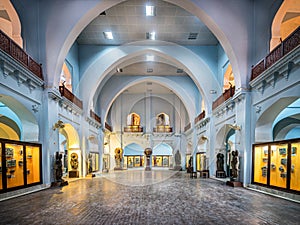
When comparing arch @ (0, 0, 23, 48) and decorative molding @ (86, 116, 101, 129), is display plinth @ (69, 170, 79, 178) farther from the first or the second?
arch @ (0, 0, 23, 48)

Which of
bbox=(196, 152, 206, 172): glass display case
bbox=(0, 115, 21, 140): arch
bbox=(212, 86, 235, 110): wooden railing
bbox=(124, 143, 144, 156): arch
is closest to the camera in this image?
bbox=(212, 86, 235, 110): wooden railing

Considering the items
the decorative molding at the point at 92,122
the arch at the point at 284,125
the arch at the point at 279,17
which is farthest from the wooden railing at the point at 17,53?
the arch at the point at 284,125

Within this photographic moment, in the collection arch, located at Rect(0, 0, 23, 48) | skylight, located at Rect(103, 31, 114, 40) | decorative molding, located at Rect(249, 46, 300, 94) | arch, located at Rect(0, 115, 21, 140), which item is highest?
skylight, located at Rect(103, 31, 114, 40)

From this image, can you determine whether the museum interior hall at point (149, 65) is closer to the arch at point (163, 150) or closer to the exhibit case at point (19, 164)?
the exhibit case at point (19, 164)

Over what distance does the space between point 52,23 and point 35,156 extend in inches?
214

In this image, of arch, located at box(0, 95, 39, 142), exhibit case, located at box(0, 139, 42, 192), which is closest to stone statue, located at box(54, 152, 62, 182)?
exhibit case, located at box(0, 139, 42, 192)

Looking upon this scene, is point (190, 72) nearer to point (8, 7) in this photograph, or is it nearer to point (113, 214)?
point (8, 7)

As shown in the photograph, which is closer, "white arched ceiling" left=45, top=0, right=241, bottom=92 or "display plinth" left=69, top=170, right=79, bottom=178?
"white arched ceiling" left=45, top=0, right=241, bottom=92

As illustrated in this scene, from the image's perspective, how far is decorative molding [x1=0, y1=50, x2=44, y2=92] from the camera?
20.4ft

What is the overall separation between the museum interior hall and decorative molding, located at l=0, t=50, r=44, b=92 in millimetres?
37

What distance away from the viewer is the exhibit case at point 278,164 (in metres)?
6.45

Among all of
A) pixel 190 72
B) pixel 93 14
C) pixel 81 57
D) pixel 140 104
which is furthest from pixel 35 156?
pixel 140 104

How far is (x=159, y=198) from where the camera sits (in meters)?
6.65

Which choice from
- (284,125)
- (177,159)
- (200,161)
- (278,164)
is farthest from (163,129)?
(278,164)
